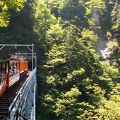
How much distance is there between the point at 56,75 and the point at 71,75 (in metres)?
1.72

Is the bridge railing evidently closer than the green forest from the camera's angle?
Yes

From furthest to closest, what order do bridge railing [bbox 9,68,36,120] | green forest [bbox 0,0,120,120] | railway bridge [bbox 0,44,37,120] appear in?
1. green forest [bbox 0,0,120,120]
2. railway bridge [bbox 0,44,37,120]
3. bridge railing [bbox 9,68,36,120]

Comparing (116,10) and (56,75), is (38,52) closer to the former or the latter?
(56,75)

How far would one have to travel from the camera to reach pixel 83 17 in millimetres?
65438

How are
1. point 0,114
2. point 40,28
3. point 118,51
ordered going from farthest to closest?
point 118,51 < point 40,28 < point 0,114

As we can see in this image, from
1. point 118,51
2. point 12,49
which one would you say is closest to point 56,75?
point 12,49

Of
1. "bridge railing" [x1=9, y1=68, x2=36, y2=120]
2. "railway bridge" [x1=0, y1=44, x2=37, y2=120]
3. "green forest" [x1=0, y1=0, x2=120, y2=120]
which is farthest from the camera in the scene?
"green forest" [x1=0, y1=0, x2=120, y2=120]

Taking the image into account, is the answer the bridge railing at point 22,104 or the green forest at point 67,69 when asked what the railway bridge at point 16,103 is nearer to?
the bridge railing at point 22,104

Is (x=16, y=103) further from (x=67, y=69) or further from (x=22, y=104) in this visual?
(x=67, y=69)

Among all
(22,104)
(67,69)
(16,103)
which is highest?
(16,103)

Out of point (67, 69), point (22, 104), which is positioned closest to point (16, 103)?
point (22, 104)

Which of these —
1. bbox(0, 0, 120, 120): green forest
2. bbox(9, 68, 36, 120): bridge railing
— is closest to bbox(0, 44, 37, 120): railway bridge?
bbox(9, 68, 36, 120): bridge railing

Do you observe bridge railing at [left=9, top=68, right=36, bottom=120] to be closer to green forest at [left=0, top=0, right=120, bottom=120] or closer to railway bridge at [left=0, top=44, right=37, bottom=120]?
A: railway bridge at [left=0, top=44, right=37, bottom=120]

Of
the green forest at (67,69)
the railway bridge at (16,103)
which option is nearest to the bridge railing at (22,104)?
the railway bridge at (16,103)
